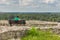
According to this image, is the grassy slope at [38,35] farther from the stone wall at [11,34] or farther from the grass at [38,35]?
the stone wall at [11,34]

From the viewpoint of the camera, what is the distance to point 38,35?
32.9ft

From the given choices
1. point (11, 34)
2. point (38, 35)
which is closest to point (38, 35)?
point (38, 35)

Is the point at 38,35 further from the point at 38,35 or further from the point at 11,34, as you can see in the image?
the point at 11,34

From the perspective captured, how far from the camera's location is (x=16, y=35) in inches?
385

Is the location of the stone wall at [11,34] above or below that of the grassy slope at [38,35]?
above

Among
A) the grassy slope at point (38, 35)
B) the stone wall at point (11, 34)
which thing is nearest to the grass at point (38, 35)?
the grassy slope at point (38, 35)

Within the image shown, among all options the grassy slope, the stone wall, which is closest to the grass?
the grassy slope

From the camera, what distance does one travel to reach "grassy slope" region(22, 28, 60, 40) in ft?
31.1

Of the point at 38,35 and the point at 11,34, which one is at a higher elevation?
the point at 11,34

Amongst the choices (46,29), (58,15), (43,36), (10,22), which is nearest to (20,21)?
(10,22)

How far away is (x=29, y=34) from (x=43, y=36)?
58cm

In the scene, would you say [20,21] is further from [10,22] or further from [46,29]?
[46,29]

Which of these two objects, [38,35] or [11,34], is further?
[38,35]

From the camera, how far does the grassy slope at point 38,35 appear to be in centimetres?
949
